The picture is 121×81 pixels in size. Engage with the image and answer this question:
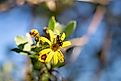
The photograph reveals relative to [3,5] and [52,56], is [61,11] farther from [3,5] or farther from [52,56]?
[52,56]

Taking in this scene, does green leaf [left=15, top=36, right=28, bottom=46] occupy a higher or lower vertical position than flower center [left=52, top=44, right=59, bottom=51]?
higher

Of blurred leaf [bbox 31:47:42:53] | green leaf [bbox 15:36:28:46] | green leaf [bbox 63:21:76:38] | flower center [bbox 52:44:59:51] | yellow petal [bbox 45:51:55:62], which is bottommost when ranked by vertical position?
yellow petal [bbox 45:51:55:62]

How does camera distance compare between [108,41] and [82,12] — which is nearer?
[108,41]

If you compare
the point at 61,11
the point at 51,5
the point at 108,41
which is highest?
the point at 61,11

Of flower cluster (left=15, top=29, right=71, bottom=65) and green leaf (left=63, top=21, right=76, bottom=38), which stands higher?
green leaf (left=63, top=21, right=76, bottom=38)

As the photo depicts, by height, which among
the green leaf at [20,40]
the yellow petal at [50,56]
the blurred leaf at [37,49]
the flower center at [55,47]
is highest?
the green leaf at [20,40]

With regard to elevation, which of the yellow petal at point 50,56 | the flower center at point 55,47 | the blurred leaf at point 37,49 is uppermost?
the flower center at point 55,47

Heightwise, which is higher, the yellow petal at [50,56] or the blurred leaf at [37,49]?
the blurred leaf at [37,49]

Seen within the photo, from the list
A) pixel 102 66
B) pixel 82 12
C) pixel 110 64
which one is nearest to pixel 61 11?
pixel 82 12
